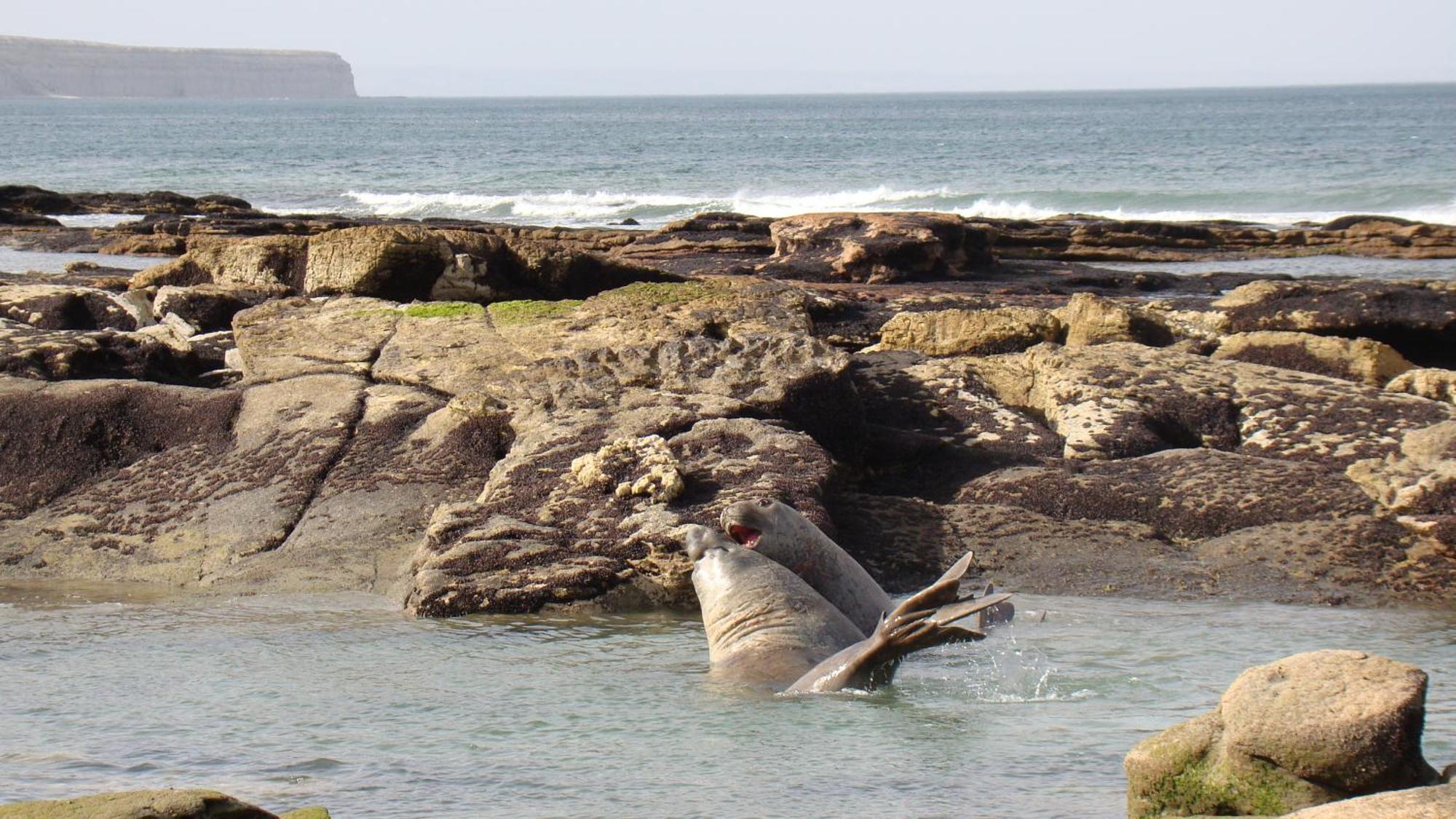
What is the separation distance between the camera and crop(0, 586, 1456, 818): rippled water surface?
4.77m

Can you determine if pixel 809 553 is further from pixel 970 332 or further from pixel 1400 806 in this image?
pixel 970 332

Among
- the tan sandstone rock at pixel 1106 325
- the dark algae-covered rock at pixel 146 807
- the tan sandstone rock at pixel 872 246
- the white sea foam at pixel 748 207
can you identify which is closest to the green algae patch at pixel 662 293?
the tan sandstone rock at pixel 1106 325

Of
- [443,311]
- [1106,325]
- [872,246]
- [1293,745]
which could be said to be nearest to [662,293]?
[443,311]

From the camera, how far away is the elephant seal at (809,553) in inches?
268

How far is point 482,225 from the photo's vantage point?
108ft

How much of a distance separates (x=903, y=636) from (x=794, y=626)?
2.59 feet

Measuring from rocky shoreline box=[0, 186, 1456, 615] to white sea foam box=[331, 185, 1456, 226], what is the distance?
2957cm

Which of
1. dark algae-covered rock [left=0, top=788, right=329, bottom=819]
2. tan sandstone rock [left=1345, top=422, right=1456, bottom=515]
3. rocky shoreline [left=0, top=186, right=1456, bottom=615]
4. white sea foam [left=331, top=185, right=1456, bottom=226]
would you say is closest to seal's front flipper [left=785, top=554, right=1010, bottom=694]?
rocky shoreline [left=0, top=186, right=1456, bottom=615]

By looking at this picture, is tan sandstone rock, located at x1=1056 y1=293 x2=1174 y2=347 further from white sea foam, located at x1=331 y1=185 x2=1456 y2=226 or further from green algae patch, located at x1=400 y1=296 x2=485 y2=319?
white sea foam, located at x1=331 y1=185 x2=1456 y2=226

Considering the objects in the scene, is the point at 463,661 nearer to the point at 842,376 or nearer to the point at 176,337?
the point at 842,376

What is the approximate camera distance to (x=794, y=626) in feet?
20.8

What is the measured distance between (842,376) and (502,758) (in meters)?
4.24

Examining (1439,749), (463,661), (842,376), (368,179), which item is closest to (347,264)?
(842,376)

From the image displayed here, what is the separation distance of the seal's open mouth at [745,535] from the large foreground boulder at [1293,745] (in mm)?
2641
